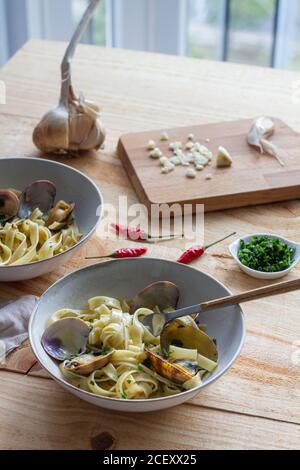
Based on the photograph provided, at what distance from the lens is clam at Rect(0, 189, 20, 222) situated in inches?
66.5

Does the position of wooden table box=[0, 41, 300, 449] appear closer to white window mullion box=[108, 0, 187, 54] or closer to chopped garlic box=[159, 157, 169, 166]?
chopped garlic box=[159, 157, 169, 166]

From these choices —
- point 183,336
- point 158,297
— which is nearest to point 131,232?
point 158,297

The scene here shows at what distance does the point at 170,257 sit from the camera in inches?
65.3

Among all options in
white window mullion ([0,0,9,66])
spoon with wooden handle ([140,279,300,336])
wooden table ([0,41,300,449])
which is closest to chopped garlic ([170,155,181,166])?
wooden table ([0,41,300,449])

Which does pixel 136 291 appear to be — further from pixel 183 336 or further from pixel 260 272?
pixel 260 272

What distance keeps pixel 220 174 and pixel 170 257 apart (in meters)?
0.36

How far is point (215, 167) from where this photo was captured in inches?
76.2

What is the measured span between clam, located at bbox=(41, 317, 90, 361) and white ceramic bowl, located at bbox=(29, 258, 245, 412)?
17mm

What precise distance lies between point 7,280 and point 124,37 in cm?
276

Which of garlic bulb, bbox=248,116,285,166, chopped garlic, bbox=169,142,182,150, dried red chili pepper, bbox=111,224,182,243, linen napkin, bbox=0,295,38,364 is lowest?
dried red chili pepper, bbox=111,224,182,243

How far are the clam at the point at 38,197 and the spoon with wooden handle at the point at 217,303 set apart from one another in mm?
526
